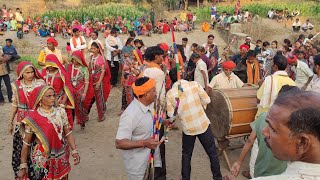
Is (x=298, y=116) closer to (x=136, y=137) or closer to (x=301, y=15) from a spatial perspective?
(x=136, y=137)

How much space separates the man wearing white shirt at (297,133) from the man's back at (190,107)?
2.77 metres

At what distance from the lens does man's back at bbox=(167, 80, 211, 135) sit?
4.22 metres

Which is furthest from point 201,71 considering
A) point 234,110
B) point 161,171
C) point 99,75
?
point 161,171

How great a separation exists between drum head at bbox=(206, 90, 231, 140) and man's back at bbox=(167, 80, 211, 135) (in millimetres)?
720

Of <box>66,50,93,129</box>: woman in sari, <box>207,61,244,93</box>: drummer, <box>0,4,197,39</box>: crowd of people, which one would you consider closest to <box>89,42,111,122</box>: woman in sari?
<box>66,50,93,129</box>: woman in sari

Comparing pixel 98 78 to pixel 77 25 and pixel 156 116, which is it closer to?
pixel 156 116

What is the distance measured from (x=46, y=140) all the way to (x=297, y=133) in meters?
2.86

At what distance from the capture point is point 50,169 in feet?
12.2

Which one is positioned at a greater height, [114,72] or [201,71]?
[201,71]

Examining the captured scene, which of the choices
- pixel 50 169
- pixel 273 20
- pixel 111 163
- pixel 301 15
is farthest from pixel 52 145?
pixel 301 15

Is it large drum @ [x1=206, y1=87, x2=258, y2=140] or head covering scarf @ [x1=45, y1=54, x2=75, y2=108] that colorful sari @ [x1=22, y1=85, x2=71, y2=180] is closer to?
head covering scarf @ [x1=45, y1=54, x2=75, y2=108]

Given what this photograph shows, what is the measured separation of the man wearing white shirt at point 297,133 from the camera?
4.27 feet

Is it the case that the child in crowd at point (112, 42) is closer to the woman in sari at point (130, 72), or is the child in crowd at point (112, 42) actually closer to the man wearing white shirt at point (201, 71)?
the woman in sari at point (130, 72)

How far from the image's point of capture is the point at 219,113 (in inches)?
202
